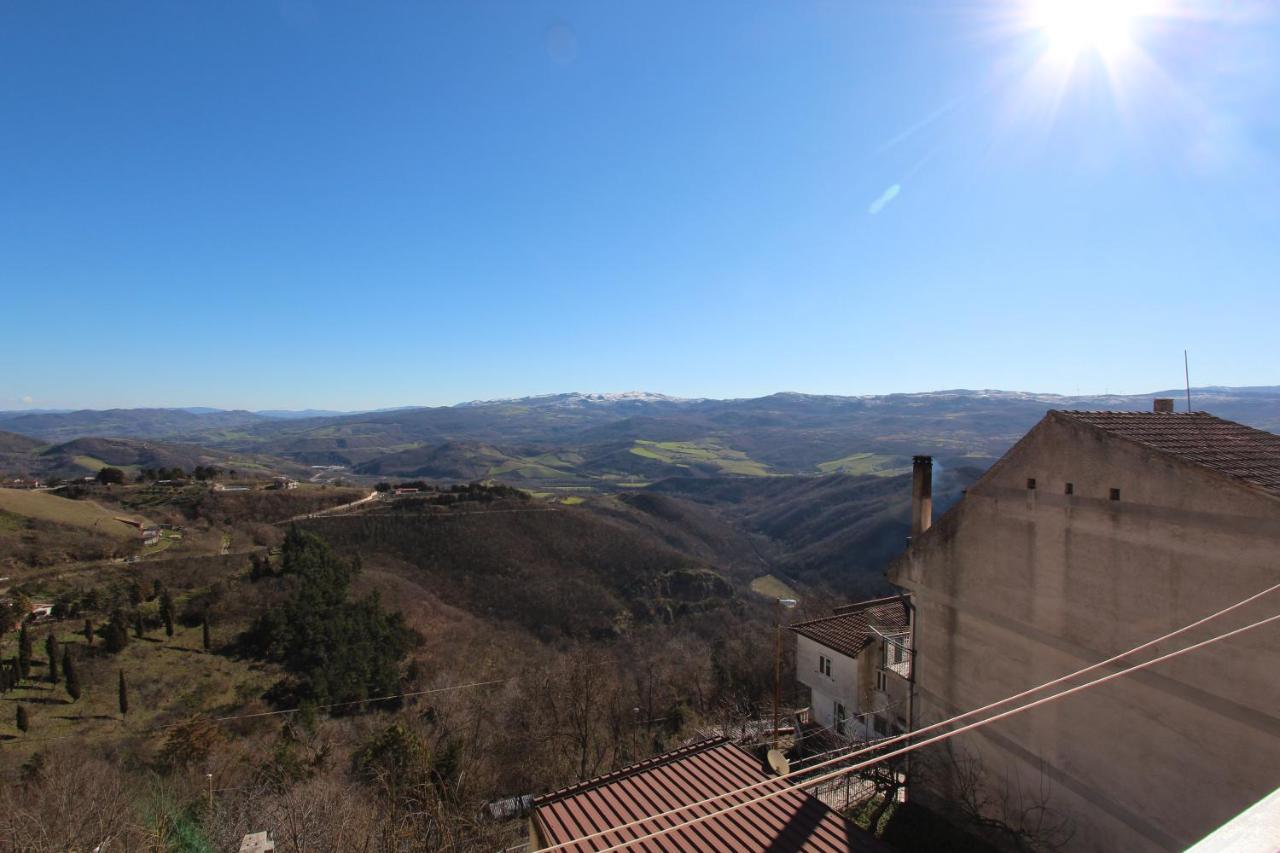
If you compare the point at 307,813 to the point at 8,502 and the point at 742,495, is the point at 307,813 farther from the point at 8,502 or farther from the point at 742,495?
the point at 742,495

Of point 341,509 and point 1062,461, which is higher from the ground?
point 1062,461

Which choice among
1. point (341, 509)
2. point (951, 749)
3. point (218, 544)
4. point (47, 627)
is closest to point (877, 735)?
point (951, 749)

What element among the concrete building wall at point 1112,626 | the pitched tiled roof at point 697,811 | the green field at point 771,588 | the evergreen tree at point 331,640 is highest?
the concrete building wall at point 1112,626

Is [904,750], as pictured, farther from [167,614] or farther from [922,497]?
[167,614]

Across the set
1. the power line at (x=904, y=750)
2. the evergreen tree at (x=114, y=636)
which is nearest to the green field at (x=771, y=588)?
the evergreen tree at (x=114, y=636)

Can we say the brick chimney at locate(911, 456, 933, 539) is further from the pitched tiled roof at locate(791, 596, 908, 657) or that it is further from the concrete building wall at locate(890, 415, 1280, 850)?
the pitched tiled roof at locate(791, 596, 908, 657)

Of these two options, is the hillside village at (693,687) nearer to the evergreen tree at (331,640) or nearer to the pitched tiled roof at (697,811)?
the pitched tiled roof at (697,811)

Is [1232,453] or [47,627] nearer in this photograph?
[1232,453]
